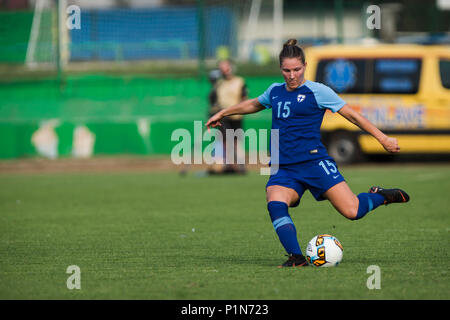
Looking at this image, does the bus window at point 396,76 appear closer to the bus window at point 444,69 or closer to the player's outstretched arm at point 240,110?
the bus window at point 444,69

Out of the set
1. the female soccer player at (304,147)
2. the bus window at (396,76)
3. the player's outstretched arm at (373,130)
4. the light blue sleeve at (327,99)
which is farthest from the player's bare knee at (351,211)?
the bus window at (396,76)

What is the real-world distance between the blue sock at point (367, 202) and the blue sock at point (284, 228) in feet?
2.13

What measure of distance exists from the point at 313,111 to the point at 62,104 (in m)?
15.1

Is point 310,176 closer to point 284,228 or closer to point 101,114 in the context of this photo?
point 284,228

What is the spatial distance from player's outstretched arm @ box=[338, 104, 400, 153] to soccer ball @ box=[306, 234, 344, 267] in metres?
0.91

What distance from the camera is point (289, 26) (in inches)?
1294

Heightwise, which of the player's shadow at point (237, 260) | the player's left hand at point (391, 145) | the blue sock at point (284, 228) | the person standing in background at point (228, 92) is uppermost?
the person standing in background at point (228, 92)

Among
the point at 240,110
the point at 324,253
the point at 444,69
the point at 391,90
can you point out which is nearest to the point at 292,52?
the point at 240,110

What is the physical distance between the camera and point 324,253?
23.4 ft

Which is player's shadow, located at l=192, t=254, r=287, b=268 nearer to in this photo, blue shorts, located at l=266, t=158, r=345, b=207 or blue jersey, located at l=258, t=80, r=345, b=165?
blue shorts, located at l=266, t=158, r=345, b=207

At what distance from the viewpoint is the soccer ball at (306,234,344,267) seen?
7129mm

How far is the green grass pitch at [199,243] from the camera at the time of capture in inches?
248

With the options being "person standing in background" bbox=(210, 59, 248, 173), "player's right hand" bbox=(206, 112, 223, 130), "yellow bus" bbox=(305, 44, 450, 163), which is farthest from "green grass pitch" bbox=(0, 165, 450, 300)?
"yellow bus" bbox=(305, 44, 450, 163)
